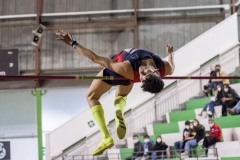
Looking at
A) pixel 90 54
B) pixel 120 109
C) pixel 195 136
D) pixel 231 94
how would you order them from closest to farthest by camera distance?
pixel 90 54 < pixel 120 109 < pixel 195 136 < pixel 231 94

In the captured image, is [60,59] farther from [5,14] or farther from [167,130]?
[167,130]

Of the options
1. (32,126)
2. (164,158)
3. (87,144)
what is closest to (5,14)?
(32,126)

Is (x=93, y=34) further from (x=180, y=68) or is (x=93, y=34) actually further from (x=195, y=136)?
(x=195, y=136)

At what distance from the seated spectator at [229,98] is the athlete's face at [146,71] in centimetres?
684

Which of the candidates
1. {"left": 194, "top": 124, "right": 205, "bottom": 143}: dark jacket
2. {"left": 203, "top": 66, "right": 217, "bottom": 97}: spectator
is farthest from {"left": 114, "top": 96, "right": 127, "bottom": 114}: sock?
{"left": 203, "top": 66, "right": 217, "bottom": 97}: spectator

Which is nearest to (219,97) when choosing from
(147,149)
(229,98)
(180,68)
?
(229,98)

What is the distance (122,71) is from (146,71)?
0.27 metres

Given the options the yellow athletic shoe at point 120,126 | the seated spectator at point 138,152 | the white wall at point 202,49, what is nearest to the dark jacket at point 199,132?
the seated spectator at point 138,152

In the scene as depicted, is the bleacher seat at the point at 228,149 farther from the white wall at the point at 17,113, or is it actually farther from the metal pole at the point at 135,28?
the white wall at the point at 17,113

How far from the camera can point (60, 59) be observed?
18.2 meters

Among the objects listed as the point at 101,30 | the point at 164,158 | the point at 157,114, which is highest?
the point at 101,30

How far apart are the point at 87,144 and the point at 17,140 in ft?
11.6

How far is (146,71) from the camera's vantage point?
5.57 metres

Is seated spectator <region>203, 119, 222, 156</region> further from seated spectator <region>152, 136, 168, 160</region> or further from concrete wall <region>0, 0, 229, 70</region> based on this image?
concrete wall <region>0, 0, 229, 70</region>
